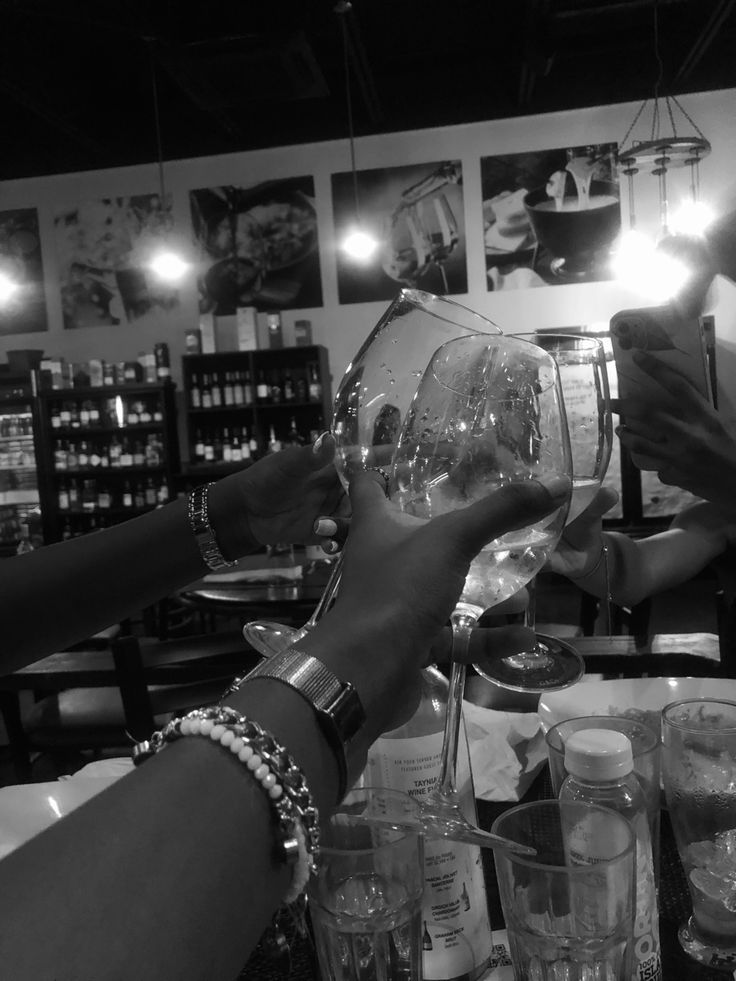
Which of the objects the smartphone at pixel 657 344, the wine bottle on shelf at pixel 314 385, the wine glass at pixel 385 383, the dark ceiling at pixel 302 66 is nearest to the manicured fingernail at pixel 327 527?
the wine glass at pixel 385 383

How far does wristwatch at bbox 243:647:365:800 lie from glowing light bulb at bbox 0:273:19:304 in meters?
6.87

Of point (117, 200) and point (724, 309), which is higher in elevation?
point (117, 200)

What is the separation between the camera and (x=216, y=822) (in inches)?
18.2

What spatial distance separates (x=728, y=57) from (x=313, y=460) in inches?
221

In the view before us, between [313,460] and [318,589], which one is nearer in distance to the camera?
[313,460]

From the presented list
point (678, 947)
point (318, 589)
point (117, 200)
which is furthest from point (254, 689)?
point (117, 200)

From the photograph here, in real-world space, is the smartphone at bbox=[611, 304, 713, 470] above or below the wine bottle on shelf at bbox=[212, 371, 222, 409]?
below

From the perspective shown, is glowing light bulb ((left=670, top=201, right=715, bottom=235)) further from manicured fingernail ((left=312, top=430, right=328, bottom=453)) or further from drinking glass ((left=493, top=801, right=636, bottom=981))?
drinking glass ((left=493, top=801, right=636, bottom=981))

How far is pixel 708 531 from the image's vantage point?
7.67ft

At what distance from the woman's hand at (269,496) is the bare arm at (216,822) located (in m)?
0.46

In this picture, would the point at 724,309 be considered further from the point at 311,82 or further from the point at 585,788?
the point at 585,788

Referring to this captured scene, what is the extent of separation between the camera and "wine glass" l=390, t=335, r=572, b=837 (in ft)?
Answer: 2.10

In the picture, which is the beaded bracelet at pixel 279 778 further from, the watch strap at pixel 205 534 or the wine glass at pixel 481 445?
the watch strap at pixel 205 534

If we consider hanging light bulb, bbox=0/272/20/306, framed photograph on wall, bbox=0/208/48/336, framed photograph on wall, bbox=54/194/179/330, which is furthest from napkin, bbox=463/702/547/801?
hanging light bulb, bbox=0/272/20/306
